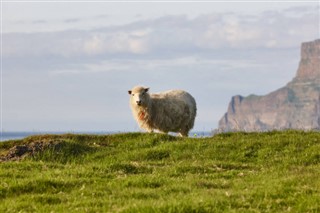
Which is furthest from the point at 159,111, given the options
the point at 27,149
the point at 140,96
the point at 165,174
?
the point at 165,174

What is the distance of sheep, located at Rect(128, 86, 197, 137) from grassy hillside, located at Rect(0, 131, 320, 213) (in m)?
4.22

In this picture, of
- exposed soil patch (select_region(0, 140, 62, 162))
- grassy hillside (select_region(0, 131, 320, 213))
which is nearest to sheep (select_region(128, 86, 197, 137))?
grassy hillside (select_region(0, 131, 320, 213))

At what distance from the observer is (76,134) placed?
30.5 meters

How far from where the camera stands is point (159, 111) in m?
34.1

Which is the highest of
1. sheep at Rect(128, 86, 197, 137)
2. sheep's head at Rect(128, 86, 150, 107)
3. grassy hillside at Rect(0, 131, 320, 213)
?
sheep's head at Rect(128, 86, 150, 107)

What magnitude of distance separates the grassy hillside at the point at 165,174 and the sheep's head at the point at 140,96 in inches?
157

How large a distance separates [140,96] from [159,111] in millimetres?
1247

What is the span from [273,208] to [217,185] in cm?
330

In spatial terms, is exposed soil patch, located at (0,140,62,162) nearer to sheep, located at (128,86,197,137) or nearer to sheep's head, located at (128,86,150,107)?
sheep's head, located at (128,86,150,107)

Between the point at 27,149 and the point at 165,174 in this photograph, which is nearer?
the point at 165,174

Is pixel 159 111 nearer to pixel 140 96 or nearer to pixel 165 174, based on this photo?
pixel 140 96

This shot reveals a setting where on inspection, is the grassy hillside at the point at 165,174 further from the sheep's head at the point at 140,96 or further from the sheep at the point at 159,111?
the sheep at the point at 159,111

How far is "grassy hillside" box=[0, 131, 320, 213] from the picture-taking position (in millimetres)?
14477

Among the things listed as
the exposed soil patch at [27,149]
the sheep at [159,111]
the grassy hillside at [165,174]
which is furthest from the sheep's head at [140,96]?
the exposed soil patch at [27,149]
